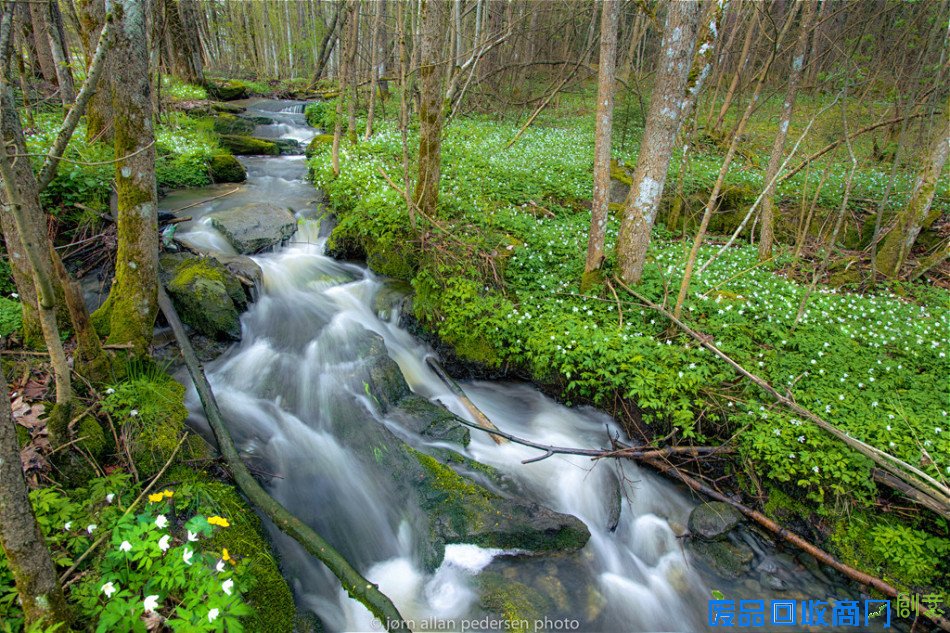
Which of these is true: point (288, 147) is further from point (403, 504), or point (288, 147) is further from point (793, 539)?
point (793, 539)

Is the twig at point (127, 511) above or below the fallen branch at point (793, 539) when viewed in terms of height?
above

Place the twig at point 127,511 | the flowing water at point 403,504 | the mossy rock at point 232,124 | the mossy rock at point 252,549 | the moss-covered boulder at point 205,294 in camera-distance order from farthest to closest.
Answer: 1. the mossy rock at point 232,124
2. the moss-covered boulder at point 205,294
3. the flowing water at point 403,504
4. the mossy rock at point 252,549
5. the twig at point 127,511

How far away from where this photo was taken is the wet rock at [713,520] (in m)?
4.69

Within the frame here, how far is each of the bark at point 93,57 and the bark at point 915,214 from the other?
11527 mm

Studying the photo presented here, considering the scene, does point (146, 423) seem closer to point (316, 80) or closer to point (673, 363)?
point (673, 363)

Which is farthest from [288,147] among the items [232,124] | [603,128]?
[603,128]

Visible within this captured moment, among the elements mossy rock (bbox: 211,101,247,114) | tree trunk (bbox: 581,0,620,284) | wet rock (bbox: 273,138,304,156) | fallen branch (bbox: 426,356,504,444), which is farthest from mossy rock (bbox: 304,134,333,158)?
tree trunk (bbox: 581,0,620,284)

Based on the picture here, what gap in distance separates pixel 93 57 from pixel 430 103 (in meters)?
Answer: 4.45

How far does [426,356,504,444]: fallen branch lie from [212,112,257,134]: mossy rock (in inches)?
448

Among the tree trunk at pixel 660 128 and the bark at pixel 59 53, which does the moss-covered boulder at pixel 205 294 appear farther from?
the tree trunk at pixel 660 128

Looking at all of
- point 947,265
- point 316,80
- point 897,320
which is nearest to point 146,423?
point 897,320

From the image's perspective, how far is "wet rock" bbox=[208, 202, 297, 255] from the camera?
7.86 metres

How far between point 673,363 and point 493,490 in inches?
104

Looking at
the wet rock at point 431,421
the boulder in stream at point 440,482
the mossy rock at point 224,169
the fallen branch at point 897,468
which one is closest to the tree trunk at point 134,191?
the boulder in stream at point 440,482
